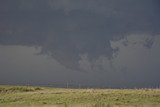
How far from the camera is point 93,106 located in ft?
126

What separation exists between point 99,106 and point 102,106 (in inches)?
19.1

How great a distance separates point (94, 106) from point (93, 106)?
187 millimetres

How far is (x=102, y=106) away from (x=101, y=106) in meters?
0.13

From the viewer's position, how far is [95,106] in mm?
38406

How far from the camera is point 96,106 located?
38.4 m

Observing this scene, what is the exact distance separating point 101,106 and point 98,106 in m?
0.51

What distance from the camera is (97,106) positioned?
126ft

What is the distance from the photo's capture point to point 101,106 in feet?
127

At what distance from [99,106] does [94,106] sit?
0.53 metres

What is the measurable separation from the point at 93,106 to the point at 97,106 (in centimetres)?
47

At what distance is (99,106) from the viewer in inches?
1513

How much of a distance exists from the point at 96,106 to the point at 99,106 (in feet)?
1.07

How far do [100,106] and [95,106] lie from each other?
58cm

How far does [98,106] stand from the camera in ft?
126
